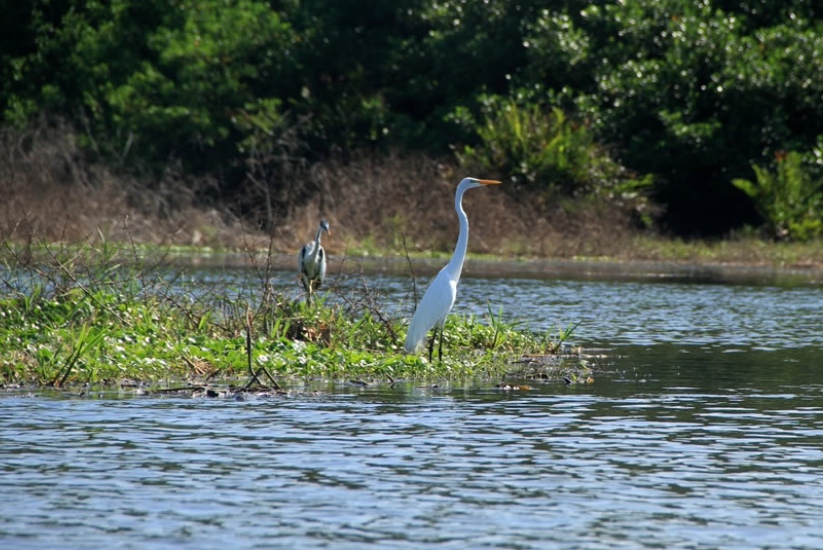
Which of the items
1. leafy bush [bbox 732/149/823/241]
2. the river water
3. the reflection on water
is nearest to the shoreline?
leafy bush [bbox 732/149/823/241]

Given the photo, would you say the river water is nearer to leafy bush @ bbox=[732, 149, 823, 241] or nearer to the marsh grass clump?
the marsh grass clump

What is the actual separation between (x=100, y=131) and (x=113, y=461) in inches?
1275

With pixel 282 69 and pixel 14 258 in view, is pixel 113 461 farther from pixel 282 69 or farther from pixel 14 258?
pixel 282 69

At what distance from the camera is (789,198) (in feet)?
118

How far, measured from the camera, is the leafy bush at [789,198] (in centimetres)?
3584

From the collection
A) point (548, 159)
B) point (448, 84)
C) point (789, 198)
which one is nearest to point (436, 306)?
point (548, 159)

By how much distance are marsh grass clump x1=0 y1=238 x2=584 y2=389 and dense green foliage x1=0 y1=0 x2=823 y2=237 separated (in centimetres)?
2113

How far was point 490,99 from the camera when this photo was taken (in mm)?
38281

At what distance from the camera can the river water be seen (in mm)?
7375

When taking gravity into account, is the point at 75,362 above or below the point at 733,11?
below

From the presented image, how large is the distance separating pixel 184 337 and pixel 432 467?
5.28 m

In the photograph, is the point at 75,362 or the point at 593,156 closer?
the point at 75,362

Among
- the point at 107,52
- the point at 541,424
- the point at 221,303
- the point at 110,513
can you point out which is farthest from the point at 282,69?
the point at 110,513

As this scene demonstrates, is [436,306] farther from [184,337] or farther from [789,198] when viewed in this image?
[789,198]
